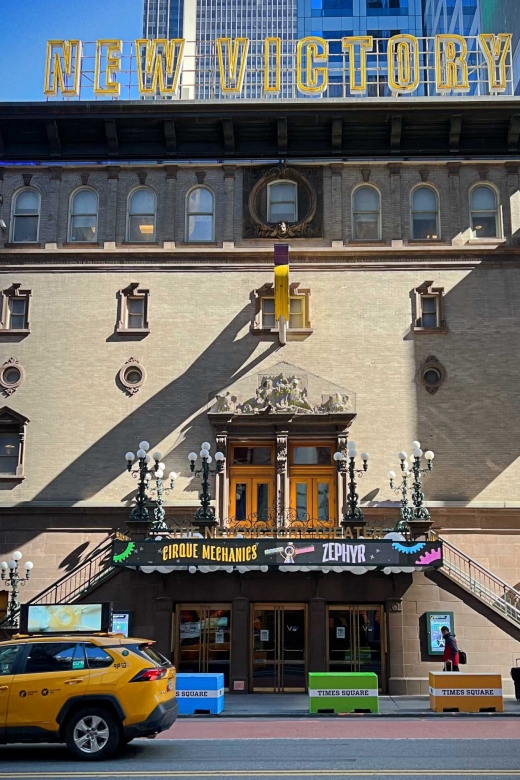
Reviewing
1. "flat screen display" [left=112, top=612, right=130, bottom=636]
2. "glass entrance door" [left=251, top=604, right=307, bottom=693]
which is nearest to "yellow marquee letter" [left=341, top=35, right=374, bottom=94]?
"glass entrance door" [left=251, top=604, right=307, bottom=693]

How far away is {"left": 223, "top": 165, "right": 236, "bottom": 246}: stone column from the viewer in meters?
31.7

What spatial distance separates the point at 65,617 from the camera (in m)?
19.1

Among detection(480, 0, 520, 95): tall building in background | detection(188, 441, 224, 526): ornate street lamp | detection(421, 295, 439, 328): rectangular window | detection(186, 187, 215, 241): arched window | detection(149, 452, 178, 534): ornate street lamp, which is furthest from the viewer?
detection(480, 0, 520, 95): tall building in background

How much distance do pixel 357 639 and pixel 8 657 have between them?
561 inches

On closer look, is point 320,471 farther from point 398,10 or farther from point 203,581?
point 398,10

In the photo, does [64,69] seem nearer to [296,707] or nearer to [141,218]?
[141,218]

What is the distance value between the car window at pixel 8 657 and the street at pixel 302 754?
130 centimetres

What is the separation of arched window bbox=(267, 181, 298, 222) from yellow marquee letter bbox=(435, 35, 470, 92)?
21.0ft

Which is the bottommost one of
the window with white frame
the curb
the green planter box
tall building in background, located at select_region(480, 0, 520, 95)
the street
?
the street

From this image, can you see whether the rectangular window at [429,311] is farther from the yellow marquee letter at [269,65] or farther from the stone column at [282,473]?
the yellow marquee letter at [269,65]

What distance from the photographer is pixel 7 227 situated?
32.1 m

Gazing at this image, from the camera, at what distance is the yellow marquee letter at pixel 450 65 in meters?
32.3

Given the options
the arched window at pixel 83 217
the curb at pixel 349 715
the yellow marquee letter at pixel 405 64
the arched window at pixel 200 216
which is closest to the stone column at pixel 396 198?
the yellow marquee letter at pixel 405 64

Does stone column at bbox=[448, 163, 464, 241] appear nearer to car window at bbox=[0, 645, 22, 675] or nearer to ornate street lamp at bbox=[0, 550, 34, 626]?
ornate street lamp at bbox=[0, 550, 34, 626]
